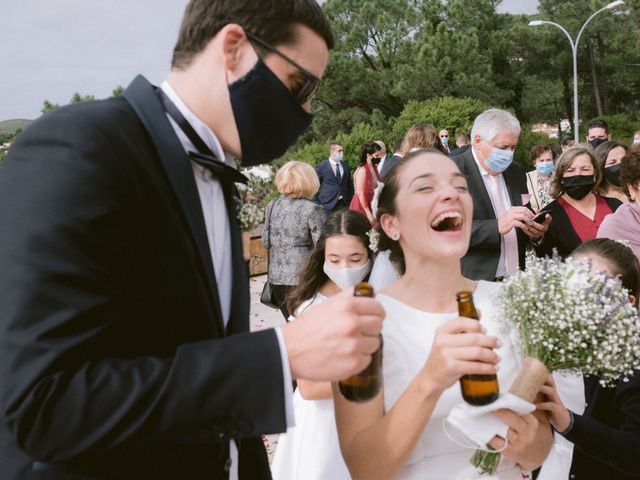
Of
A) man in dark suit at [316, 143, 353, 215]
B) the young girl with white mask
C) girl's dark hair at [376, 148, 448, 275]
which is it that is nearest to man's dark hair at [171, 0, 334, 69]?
girl's dark hair at [376, 148, 448, 275]

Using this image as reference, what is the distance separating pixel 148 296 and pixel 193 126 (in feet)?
1.45

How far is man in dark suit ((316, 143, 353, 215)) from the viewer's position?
36.5ft

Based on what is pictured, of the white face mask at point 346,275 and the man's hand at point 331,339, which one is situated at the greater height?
the man's hand at point 331,339

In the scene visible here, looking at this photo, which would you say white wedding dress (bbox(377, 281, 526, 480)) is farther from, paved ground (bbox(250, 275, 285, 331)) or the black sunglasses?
paved ground (bbox(250, 275, 285, 331))

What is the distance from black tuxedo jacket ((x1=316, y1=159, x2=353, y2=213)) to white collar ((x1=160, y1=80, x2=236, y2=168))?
31.6 ft

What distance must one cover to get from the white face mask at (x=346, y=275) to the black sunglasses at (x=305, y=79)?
2335 millimetres

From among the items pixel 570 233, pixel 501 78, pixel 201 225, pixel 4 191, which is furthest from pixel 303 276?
pixel 501 78

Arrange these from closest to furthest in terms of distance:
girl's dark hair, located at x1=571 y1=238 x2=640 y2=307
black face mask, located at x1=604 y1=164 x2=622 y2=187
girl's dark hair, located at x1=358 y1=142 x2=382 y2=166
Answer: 1. girl's dark hair, located at x1=571 y1=238 x2=640 y2=307
2. black face mask, located at x1=604 y1=164 x2=622 y2=187
3. girl's dark hair, located at x1=358 y1=142 x2=382 y2=166

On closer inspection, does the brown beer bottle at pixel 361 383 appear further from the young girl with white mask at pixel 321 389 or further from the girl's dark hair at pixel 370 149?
the girl's dark hair at pixel 370 149

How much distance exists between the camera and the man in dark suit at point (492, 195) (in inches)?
179

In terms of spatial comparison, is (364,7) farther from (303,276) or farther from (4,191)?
(4,191)

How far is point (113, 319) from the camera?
1.00 metres

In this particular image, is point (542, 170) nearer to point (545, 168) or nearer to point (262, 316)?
point (545, 168)

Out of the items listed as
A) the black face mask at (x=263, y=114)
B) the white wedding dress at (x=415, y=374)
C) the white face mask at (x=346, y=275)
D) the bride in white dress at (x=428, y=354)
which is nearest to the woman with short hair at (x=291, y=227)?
the white face mask at (x=346, y=275)
